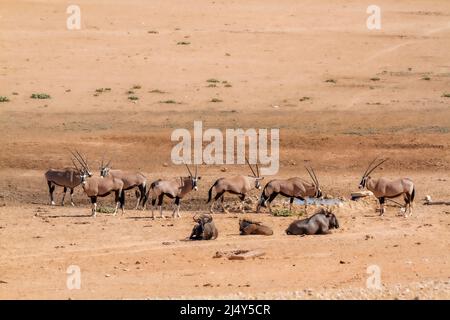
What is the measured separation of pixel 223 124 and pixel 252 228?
40.3 feet

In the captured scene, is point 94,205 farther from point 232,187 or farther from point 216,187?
point 232,187

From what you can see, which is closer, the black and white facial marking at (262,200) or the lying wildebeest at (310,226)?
the lying wildebeest at (310,226)

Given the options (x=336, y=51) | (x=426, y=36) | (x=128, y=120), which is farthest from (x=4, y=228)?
(x=426, y=36)

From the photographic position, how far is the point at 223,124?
33406mm

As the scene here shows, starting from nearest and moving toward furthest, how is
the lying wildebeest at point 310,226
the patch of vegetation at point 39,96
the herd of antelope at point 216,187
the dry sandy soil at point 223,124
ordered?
the dry sandy soil at point 223,124
the lying wildebeest at point 310,226
the herd of antelope at point 216,187
the patch of vegetation at point 39,96

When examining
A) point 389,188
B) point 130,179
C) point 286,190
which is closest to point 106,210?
point 130,179

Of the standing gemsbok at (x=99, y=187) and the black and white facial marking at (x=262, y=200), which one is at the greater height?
the standing gemsbok at (x=99, y=187)

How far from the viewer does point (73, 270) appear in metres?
18.3

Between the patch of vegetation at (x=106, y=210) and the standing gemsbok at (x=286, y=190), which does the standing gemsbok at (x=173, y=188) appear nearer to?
the patch of vegetation at (x=106, y=210)

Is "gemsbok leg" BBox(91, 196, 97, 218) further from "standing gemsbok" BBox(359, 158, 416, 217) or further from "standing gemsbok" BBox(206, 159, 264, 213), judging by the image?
"standing gemsbok" BBox(359, 158, 416, 217)

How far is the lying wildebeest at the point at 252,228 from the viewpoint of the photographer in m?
21.3

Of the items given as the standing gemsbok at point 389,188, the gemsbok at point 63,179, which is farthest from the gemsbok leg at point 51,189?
the standing gemsbok at point 389,188

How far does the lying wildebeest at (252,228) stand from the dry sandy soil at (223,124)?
274mm
